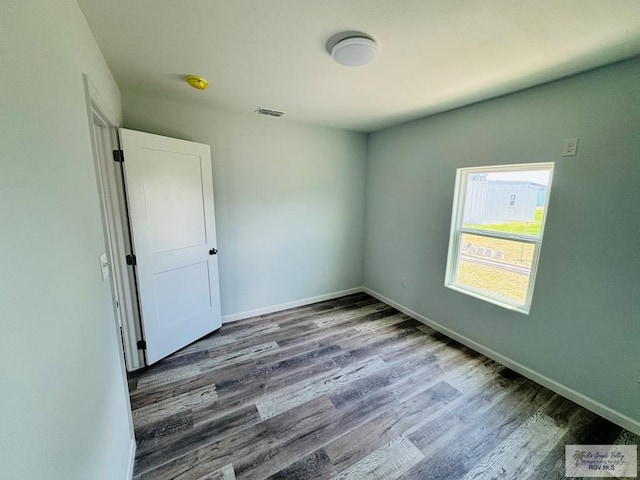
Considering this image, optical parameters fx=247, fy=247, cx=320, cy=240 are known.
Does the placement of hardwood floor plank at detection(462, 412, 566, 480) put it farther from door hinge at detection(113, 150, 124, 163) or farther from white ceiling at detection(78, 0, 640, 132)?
door hinge at detection(113, 150, 124, 163)

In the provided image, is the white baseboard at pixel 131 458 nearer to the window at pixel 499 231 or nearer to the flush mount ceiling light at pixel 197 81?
the flush mount ceiling light at pixel 197 81

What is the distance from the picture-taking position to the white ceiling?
1218mm

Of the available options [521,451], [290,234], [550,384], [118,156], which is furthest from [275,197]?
[550,384]

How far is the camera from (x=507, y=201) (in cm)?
229

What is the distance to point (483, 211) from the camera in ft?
8.16

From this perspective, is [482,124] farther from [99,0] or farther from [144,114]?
[144,114]

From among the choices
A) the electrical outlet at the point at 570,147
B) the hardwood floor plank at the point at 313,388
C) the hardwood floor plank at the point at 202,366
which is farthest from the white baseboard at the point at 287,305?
the electrical outlet at the point at 570,147

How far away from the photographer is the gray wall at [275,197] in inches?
104

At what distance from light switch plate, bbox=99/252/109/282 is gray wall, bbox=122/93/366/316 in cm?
146

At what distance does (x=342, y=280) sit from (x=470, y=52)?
301 centimetres

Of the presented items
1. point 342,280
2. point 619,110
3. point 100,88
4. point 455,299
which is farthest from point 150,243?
point 619,110

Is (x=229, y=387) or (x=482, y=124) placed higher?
(x=482, y=124)

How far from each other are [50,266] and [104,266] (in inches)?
26.4

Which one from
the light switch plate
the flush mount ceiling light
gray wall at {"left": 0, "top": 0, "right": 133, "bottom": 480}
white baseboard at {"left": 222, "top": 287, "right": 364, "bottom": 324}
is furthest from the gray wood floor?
the flush mount ceiling light
